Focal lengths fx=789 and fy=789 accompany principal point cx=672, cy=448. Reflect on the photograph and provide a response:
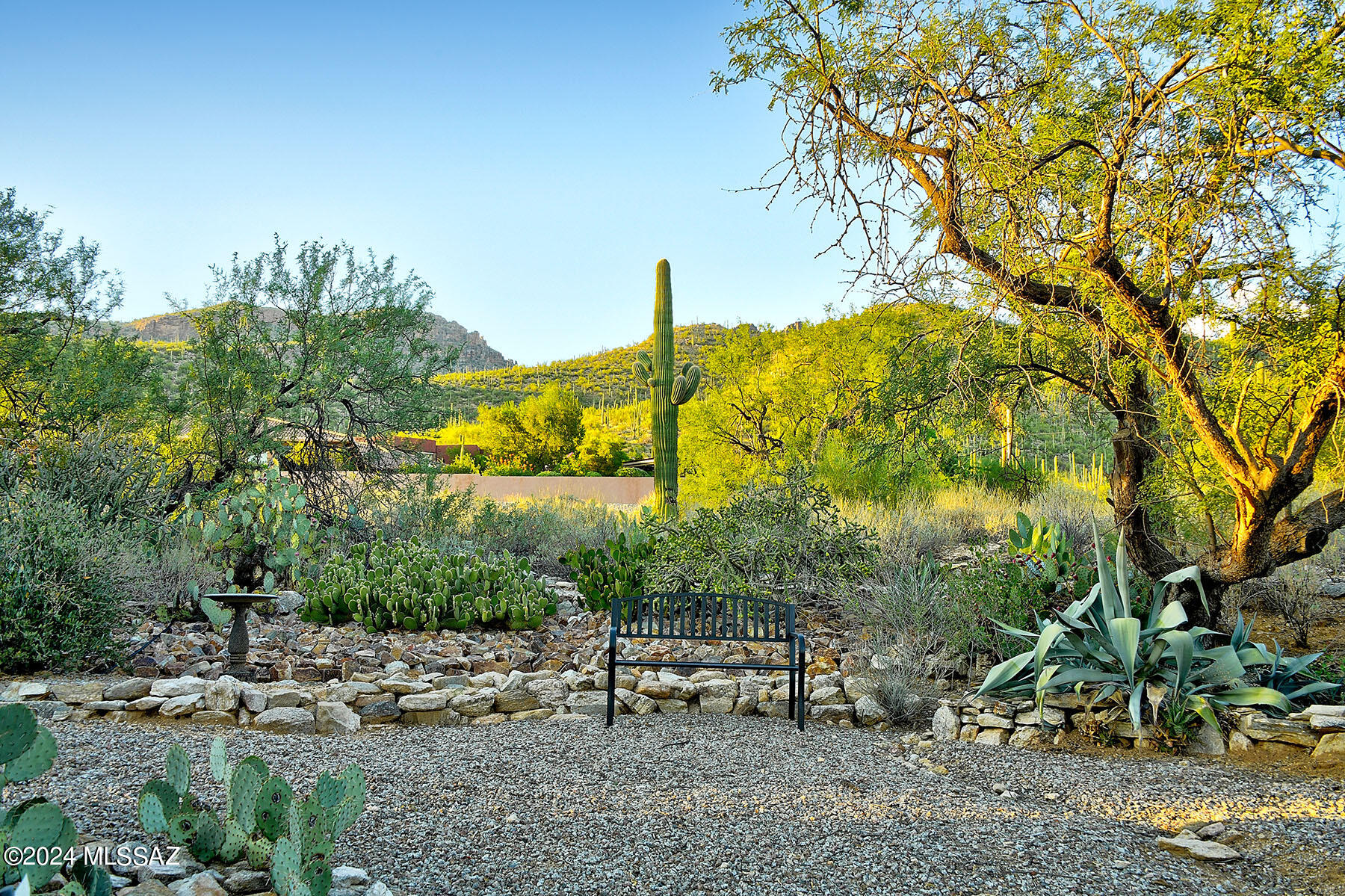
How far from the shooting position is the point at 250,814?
2.40 meters

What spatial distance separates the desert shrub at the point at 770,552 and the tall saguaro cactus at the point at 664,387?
9.09ft

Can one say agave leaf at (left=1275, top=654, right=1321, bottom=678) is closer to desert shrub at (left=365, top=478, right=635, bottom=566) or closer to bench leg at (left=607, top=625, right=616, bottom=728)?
bench leg at (left=607, top=625, right=616, bottom=728)

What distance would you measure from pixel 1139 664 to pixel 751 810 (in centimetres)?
258

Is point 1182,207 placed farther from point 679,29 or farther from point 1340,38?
point 679,29

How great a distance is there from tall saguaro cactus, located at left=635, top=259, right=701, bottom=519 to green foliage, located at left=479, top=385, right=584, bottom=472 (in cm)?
1635

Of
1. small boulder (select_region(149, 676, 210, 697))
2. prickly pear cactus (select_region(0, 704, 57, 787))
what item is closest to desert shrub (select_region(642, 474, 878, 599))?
small boulder (select_region(149, 676, 210, 697))

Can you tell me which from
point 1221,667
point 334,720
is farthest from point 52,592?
point 1221,667

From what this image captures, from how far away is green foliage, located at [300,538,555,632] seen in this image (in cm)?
615

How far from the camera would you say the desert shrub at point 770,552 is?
6633 millimetres

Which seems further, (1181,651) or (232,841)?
(1181,651)

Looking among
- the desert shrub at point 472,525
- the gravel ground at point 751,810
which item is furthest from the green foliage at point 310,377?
the gravel ground at point 751,810

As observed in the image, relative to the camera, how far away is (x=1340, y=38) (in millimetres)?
3875

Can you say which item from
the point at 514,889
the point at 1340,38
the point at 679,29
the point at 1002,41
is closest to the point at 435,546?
the point at 679,29

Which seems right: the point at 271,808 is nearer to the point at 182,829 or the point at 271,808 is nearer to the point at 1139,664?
the point at 182,829
